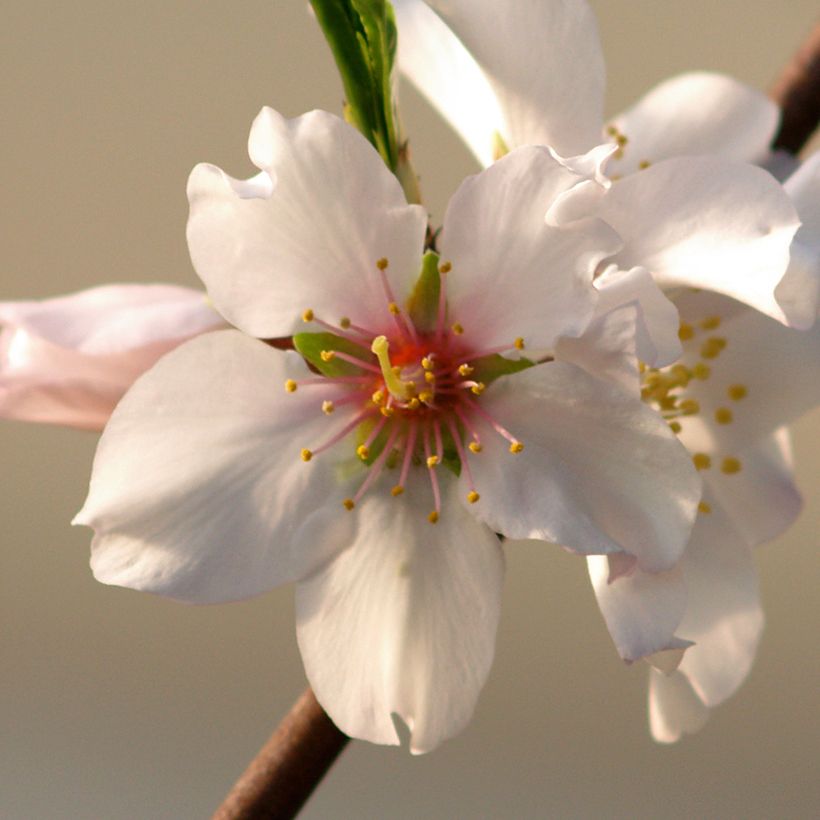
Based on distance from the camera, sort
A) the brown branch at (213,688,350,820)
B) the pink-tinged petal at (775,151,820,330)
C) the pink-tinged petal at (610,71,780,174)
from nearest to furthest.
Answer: the pink-tinged petal at (775,151,820,330), the brown branch at (213,688,350,820), the pink-tinged petal at (610,71,780,174)

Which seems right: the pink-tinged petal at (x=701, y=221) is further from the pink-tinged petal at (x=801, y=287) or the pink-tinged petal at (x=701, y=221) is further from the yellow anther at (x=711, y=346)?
the yellow anther at (x=711, y=346)

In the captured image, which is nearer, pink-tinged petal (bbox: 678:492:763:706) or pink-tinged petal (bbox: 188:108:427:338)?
pink-tinged petal (bbox: 188:108:427:338)

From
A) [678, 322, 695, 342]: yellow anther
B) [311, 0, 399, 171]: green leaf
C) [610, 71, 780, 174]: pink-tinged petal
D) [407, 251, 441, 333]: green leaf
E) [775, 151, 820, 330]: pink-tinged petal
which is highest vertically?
[311, 0, 399, 171]: green leaf

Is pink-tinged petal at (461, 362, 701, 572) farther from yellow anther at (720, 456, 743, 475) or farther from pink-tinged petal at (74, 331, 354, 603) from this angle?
yellow anther at (720, 456, 743, 475)

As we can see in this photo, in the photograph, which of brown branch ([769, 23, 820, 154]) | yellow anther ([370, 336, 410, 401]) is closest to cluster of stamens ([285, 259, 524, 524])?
yellow anther ([370, 336, 410, 401])

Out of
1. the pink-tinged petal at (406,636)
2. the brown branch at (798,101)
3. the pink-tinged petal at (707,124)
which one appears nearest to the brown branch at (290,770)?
the pink-tinged petal at (406,636)

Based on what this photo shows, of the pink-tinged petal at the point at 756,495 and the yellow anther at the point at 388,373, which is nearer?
the yellow anther at the point at 388,373

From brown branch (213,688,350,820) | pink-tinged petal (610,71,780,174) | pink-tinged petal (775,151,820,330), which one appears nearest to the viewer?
pink-tinged petal (775,151,820,330)
